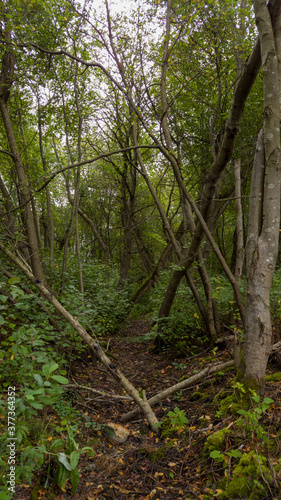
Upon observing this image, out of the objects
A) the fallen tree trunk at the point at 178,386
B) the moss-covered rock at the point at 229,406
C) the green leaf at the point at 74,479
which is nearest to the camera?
the green leaf at the point at 74,479

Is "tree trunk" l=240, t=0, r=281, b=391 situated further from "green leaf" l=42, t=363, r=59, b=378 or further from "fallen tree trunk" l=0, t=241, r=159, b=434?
"green leaf" l=42, t=363, r=59, b=378

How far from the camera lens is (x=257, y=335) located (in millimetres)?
2873

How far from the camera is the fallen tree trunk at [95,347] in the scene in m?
3.22

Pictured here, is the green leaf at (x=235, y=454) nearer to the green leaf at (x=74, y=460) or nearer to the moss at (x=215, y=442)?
the moss at (x=215, y=442)

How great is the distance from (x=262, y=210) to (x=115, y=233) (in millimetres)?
16688

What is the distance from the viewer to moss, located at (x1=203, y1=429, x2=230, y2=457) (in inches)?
105

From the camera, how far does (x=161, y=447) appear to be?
3.03 m

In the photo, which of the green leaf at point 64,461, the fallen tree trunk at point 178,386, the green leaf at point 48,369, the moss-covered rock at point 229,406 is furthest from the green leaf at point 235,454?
the green leaf at point 48,369

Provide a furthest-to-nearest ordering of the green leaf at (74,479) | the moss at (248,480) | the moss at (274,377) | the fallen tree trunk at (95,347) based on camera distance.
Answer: the moss at (274,377) → the fallen tree trunk at (95,347) → the green leaf at (74,479) → the moss at (248,480)

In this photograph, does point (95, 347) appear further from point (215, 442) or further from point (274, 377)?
point (274, 377)

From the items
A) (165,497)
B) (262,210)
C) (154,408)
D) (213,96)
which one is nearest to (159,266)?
(213,96)

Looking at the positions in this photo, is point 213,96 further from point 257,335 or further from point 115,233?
point 115,233

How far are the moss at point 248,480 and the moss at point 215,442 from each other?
36 cm

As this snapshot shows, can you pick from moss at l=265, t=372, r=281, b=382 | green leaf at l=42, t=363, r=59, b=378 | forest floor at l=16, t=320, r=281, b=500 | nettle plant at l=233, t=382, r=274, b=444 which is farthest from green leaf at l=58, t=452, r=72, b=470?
moss at l=265, t=372, r=281, b=382
